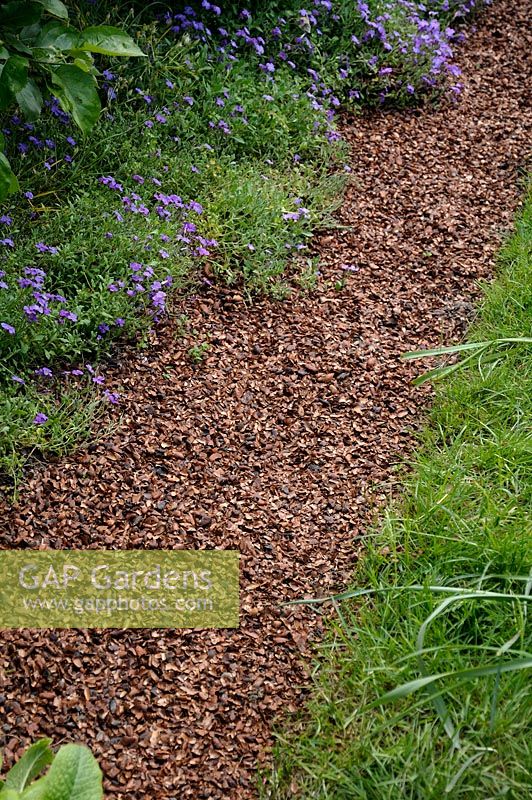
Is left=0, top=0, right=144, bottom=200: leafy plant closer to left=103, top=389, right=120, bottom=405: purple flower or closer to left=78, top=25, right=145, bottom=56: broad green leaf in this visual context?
left=78, top=25, right=145, bottom=56: broad green leaf

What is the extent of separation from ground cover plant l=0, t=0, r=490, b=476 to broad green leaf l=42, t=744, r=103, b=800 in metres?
1.62

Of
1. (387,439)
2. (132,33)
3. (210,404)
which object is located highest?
(132,33)

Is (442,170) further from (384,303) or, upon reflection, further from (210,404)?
(210,404)

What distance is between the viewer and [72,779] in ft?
3.50

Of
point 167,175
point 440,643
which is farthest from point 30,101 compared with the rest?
point 440,643

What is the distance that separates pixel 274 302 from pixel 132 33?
1.56 m

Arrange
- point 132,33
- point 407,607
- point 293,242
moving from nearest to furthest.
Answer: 1. point 407,607
2. point 293,242
3. point 132,33

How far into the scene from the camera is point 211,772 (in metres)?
2.11

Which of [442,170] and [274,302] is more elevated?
[442,170]

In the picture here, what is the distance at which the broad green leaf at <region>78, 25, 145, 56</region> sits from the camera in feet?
7.66

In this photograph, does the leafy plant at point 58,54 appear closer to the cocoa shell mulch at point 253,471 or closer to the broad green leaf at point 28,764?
the cocoa shell mulch at point 253,471

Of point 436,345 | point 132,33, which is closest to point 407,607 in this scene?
point 436,345

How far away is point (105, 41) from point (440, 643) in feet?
6.39
